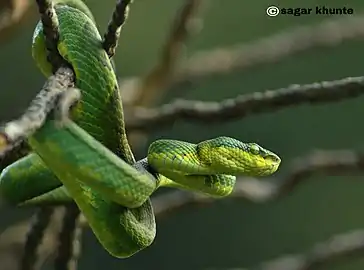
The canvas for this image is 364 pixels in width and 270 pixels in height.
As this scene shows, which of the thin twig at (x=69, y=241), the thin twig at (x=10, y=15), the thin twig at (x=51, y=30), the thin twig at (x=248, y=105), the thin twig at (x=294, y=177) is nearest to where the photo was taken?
the thin twig at (x=51, y=30)

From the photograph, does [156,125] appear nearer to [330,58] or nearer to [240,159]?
[240,159]

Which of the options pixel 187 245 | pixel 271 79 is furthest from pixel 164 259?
pixel 271 79

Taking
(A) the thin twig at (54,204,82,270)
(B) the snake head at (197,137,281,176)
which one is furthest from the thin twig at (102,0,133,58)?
(A) the thin twig at (54,204,82,270)

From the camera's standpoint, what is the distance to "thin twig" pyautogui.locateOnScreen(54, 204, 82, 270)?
1278mm

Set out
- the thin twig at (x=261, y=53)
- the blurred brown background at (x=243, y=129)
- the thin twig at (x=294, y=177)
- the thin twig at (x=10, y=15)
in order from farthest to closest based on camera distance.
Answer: the blurred brown background at (x=243, y=129), the thin twig at (x=261, y=53), the thin twig at (x=294, y=177), the thin twig at (x=10, y=15)

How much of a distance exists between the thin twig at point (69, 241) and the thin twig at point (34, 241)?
0.04m

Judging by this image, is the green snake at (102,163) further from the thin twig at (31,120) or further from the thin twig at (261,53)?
the thin twig at (261,53)

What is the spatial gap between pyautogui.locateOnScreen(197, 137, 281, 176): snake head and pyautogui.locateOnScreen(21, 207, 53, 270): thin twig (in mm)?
332

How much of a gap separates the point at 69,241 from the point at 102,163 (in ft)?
1.26

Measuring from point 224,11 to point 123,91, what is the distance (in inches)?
85.6

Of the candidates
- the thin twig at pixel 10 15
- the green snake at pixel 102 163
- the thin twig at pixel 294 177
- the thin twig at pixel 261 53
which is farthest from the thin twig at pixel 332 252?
the thin twig at pixel 10 15

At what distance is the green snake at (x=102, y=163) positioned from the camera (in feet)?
3.00

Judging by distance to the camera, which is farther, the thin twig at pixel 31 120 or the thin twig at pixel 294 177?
the thin twig at pixel 294 177

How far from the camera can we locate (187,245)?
4.23m
